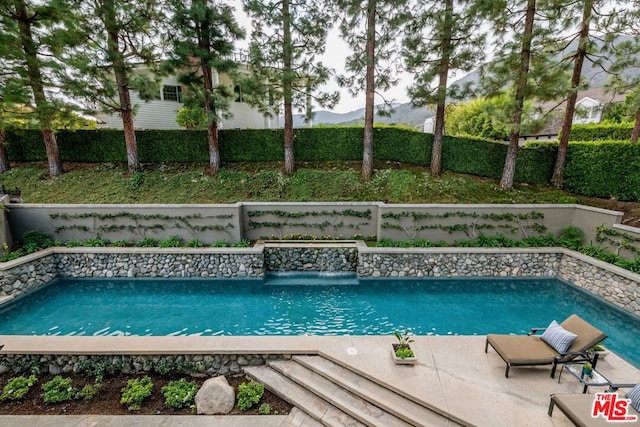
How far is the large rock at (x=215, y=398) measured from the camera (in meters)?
4.48

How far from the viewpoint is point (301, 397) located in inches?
182

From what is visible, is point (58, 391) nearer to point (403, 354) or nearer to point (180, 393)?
point (180, 393)

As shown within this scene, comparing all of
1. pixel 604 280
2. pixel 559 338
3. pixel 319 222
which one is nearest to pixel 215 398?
pixel 559 338

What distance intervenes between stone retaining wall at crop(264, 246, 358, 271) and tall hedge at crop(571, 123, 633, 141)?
49.6ft

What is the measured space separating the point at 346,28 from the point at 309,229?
8316 mm

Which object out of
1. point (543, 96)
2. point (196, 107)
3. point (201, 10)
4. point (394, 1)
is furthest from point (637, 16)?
point (196, 107)

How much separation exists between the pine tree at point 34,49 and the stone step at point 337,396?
13.2 metres

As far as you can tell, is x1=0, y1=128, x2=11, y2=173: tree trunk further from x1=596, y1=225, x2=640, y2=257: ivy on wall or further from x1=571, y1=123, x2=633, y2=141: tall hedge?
x1=571, y1=123, x2=633, y2=141: tall hedge

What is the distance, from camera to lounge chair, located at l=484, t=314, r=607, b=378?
4551 millimetres

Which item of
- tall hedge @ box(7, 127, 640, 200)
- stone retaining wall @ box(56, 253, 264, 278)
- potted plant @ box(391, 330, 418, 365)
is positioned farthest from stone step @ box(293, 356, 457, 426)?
tall hedge @ box(7, 127, 640, 200)

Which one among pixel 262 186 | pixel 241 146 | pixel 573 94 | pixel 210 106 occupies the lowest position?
pixel 262 186

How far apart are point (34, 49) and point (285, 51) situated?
30.7 feet

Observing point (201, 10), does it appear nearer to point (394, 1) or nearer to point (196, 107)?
point (196, 107)

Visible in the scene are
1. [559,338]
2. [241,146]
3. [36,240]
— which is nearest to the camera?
[559,338]
